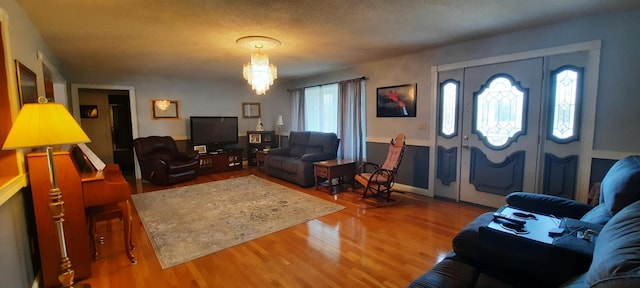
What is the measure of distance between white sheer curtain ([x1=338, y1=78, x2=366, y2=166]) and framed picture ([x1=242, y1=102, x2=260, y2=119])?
8.68 ft

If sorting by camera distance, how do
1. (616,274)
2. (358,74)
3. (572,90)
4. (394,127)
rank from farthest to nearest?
(358,74) < (394,127) < (572,90) < (616,274)

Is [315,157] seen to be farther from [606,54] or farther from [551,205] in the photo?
[606,54]

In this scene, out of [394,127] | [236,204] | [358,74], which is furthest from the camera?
[358,74]

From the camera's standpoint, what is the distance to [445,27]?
9.95ft

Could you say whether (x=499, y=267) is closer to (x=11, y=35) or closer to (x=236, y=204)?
(x=236, y=204)

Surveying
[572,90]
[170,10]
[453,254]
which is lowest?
[453,254]

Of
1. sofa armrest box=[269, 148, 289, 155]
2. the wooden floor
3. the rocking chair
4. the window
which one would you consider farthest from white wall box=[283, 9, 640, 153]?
sofa armrest box=[269, 148, 289, 155]

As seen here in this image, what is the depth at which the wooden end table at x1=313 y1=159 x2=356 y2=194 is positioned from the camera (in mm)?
4562

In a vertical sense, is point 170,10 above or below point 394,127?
above

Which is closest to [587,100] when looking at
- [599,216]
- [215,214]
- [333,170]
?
[599,216]

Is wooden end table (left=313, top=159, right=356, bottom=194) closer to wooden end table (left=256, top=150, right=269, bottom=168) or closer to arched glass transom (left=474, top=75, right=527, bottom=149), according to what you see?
wooden end table (left=256, top=150, right=269, bottom=168)

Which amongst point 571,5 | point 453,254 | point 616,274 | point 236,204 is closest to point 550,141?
point 571,5

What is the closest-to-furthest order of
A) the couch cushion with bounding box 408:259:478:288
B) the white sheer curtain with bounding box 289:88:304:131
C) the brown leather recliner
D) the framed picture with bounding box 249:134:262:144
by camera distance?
the couch cushion with bounding box 408:259:478:288, the brown leather recliner, the white sheer curtain with bounding box 289:88:304:131, the framed picture with bounding box 249:134:262:144

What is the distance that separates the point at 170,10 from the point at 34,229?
207cm
